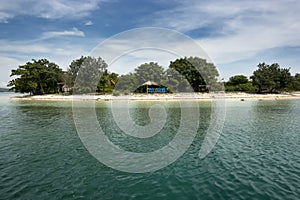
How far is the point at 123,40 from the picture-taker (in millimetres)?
14711

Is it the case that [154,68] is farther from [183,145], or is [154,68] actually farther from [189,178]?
[189,178]

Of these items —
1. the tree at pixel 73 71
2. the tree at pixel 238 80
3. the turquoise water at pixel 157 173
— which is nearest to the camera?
the turquoise water at pixel 157 173

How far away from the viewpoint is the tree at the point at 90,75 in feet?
227

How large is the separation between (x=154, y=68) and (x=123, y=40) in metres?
58.5

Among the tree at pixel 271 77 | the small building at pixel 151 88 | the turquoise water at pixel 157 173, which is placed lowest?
the turquoise water at pixel 157 173

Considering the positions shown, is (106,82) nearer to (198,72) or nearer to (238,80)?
(198,72)

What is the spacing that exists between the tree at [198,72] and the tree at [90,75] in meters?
28.2

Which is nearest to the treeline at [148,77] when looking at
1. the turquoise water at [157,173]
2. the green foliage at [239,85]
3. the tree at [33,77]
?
the tree at [33,77]

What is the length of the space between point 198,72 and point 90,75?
125ft

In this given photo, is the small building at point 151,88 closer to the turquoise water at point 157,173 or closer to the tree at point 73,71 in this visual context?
the tree at point 73,71

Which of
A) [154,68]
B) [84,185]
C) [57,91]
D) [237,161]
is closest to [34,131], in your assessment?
[84,185]

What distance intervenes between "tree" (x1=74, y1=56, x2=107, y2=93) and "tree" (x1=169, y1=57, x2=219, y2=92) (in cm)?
2819

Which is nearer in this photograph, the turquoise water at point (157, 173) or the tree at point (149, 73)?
the turquoise water at point (157, 173)

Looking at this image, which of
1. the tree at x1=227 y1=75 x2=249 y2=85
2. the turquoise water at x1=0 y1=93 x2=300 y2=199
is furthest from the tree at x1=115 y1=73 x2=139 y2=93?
the turquoise water at x1=0 y1=93 x2=300 y2=199
